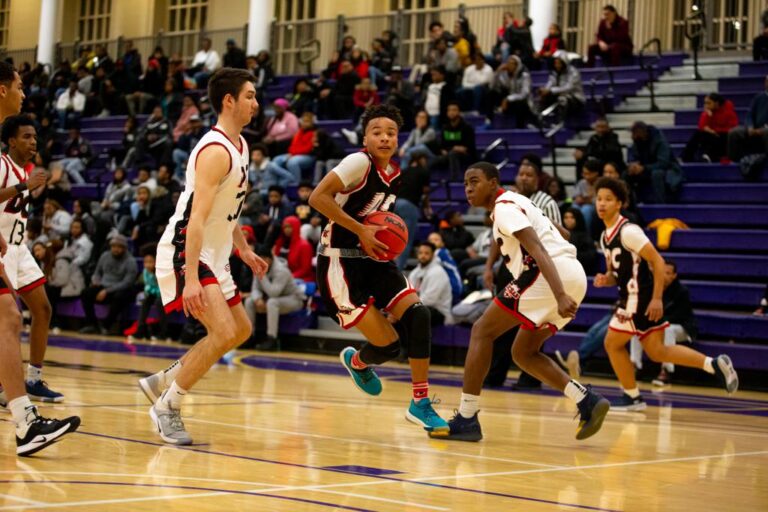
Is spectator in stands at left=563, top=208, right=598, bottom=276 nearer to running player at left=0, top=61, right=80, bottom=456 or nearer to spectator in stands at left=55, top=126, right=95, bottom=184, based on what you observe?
running player at left=0, top=61, right=80, bottom=456

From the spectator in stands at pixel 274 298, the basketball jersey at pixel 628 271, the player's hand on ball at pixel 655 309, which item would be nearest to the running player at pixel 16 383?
the player's hand on ball at pixel 655 309

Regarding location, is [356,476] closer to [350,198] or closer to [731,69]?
[350,198]

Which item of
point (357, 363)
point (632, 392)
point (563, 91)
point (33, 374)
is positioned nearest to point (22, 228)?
point (33, 374)

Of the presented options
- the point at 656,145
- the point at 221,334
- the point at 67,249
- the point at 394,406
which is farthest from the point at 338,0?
the point at 221,334

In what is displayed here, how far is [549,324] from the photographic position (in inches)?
253

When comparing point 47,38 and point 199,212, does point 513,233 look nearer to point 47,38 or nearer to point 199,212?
point 199,212

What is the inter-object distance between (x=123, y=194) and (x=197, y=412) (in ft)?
40.9

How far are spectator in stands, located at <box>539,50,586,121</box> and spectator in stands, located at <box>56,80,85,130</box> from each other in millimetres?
11819

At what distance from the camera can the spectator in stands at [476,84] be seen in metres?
17.6

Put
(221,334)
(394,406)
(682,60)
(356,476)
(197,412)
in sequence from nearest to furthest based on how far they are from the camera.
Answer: (356,476)
(221,334)
(197,412)
(394,406)
(682,60)

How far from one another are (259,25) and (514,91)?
862 centimetres

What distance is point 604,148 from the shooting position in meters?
14.2

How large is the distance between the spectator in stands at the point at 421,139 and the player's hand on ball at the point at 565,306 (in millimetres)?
10150

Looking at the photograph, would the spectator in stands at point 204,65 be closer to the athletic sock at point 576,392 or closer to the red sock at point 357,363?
the red sock at point 357,363
